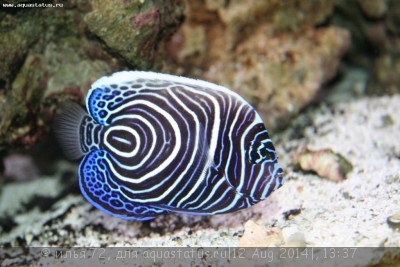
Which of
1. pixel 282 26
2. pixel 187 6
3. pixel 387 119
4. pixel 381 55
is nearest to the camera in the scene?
pixel 187 6

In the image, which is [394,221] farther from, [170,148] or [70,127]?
[70,127]

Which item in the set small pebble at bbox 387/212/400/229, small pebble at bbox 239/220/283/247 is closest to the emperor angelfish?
small pebble at bbox 239/220/283/247

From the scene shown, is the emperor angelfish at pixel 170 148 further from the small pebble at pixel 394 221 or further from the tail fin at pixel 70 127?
the small pebble at pixel 394 221

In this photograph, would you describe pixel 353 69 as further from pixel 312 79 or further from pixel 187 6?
pixel 187 6

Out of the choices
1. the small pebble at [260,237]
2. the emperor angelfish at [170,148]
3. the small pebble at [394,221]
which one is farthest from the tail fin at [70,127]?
the small pebble at [394,221]

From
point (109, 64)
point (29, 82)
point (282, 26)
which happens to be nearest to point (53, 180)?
point (29, 82)

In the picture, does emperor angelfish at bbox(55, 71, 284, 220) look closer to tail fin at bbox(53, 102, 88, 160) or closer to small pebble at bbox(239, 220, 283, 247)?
tail fin at bbox(53, 102, 88, 160)

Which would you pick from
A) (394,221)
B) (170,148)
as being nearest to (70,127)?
(170,148)
